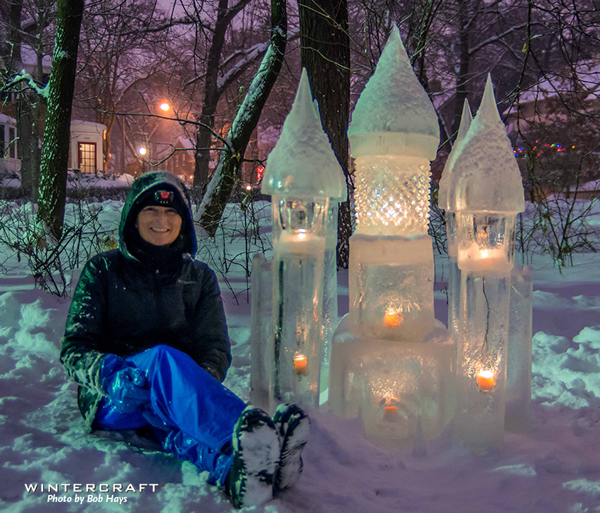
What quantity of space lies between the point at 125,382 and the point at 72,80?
6.22m

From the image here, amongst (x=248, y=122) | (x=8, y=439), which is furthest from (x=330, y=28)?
(x=8, y=439)

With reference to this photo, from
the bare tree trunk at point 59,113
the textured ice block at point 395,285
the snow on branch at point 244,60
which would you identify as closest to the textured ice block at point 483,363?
the textured ice block at point 395,285

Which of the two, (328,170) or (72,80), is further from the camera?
(72,80)

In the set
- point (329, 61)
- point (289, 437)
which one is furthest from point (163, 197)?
point (329, 61)

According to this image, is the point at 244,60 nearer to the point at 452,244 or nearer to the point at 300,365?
the point at 452,244

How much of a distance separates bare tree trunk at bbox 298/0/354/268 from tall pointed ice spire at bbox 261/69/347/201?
2.37m

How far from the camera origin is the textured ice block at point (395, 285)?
2.49 meters

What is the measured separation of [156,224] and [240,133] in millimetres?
5201

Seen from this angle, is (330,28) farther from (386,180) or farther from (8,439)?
(8,439)

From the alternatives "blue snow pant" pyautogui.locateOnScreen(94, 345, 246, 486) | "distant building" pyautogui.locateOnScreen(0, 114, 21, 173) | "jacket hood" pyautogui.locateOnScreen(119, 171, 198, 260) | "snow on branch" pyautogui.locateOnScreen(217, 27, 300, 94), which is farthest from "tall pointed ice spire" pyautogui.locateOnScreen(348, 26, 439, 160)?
"distant building" pyautogui.locateOnScreen(0, 114, 21, 173)

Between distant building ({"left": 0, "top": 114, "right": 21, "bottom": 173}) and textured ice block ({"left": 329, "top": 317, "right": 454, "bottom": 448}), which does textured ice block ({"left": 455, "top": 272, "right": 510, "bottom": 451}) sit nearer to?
textured ice block ({"left": 329, "top": 317, "right": 454, "bottom": 448})

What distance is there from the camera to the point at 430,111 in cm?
250

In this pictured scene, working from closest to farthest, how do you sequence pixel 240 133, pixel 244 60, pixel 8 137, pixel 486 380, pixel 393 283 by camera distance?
1. pixel 486 380
2. pixel 393 283
3. pixel 240 133
4. pixel 244 60
5. pixel 8 137

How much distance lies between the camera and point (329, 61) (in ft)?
15.7
